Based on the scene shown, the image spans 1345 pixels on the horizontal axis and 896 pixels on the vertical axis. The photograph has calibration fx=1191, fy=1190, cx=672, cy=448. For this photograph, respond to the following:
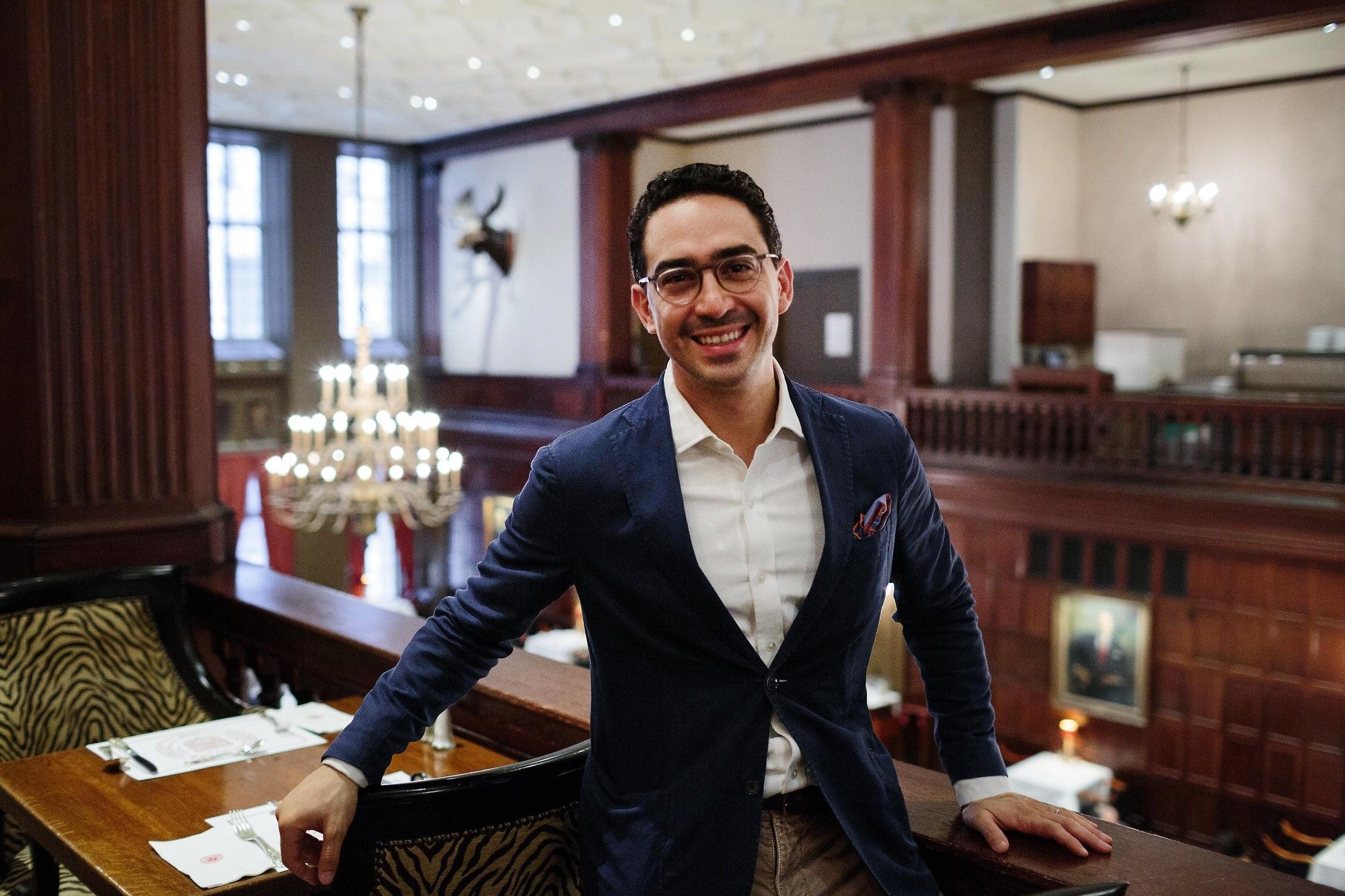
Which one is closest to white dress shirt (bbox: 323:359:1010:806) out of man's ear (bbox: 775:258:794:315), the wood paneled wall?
man's ear (bbox: 775:258:794:315)

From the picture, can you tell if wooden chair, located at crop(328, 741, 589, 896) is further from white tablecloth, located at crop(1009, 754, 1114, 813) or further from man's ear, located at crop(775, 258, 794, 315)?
white tablecloth, located at crop(1009, 754, 1114, 813)

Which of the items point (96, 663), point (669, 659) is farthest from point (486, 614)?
point (96, 663)

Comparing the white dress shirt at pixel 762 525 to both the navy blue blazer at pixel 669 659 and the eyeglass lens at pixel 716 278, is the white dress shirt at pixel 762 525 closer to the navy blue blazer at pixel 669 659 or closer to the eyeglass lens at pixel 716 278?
the navy blue blazer at pixel 669 659

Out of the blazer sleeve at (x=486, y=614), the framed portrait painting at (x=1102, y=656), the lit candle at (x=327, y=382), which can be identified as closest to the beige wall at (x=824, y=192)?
the framed portrait painting at (x=1102, y=656)

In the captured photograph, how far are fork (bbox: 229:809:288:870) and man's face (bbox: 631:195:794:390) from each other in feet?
3.50

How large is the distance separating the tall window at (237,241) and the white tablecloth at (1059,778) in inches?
386

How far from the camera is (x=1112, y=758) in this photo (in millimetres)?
9758

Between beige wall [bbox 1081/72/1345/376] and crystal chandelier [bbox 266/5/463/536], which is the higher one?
beige wall [bbox 1081/72/1345/376]

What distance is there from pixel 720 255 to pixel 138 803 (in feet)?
5.00

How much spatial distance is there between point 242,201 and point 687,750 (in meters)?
13.5

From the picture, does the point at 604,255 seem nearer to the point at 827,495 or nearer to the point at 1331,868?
the point at 1331,868

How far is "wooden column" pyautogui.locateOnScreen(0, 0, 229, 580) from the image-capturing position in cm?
358

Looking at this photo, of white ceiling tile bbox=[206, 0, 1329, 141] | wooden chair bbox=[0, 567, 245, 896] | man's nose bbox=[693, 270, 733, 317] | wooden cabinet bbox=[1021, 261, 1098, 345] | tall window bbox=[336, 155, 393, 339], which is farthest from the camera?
tall window bbox=[336, 155, 393, 339]

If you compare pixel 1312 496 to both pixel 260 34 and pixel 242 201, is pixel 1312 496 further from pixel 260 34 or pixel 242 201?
pixel 242 201
